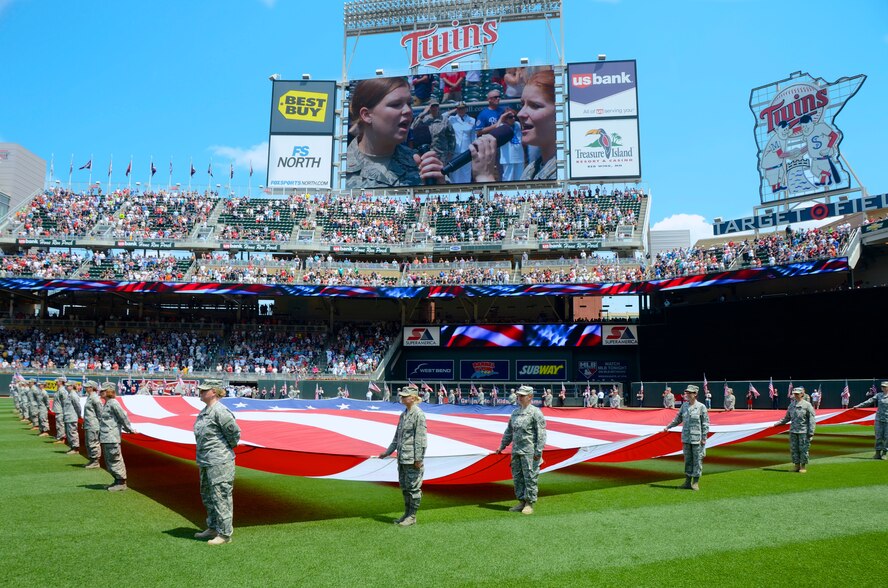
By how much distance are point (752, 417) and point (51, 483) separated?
13.8 m

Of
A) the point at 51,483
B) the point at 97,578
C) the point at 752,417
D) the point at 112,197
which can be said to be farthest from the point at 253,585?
the point at 112,197

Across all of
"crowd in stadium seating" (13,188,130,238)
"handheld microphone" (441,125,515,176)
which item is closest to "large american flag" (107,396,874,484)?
"crowd in stadium seating" (13,188,130,238)

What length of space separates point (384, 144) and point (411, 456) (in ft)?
142

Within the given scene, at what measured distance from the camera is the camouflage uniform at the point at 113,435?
10453 millimetres

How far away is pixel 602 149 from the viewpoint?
47.1 metres

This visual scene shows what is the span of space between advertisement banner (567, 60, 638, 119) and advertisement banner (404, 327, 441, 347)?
1833 cm

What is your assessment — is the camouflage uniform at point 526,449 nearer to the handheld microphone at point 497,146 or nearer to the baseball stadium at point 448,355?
the baseball stadium at point 448,355

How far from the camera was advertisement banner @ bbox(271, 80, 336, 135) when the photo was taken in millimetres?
50688

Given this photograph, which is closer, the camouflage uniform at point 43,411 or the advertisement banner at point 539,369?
the camouflage uniform at point 43,411

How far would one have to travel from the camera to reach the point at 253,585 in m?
6.08

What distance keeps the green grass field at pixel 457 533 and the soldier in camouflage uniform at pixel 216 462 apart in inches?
8.9

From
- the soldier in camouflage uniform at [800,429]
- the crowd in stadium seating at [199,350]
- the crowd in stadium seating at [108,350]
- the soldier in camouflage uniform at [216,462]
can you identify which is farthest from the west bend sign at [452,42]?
the soldier in camouflage uniform at [216,462]

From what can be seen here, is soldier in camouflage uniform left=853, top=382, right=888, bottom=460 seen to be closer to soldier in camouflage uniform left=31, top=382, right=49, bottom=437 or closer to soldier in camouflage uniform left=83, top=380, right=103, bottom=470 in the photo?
soldier in camouflage uniform left=83, top=380, right=103, bottom=470

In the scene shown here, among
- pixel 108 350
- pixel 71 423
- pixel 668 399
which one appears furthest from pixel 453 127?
pixel 71 423
